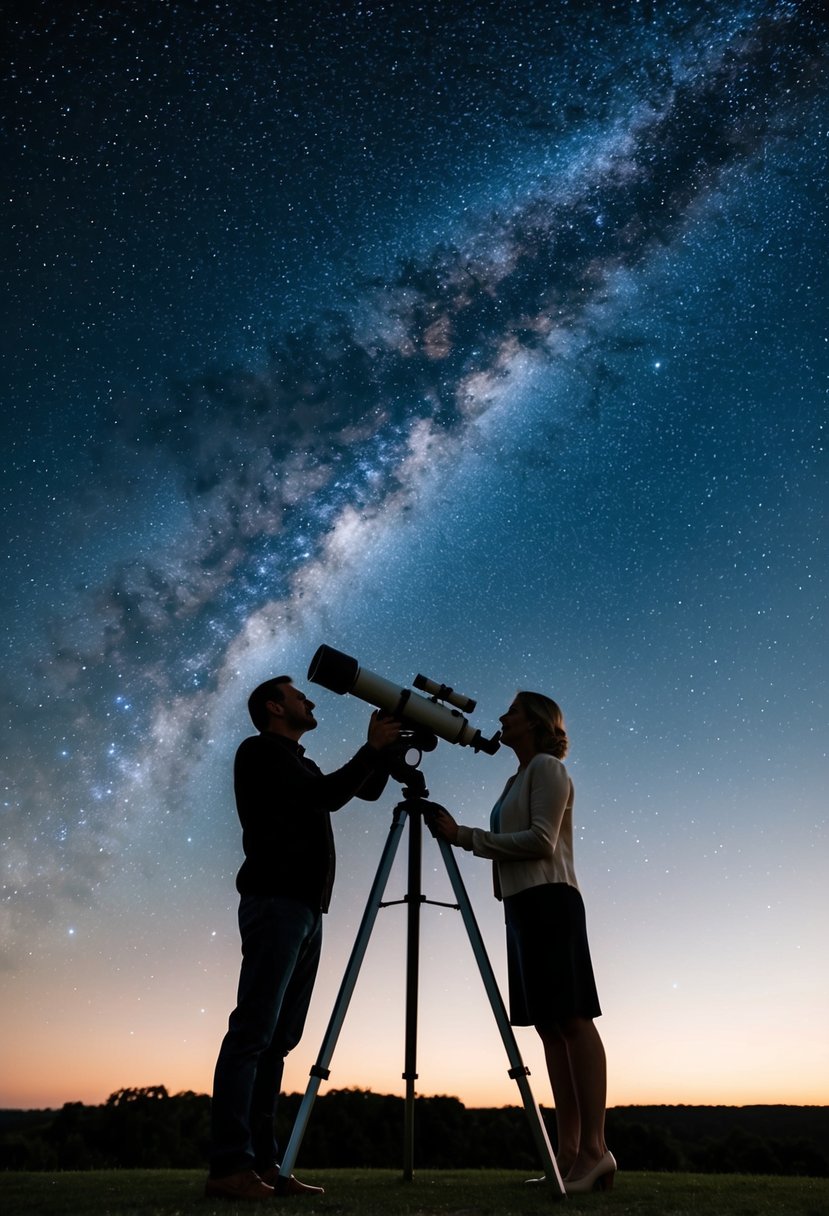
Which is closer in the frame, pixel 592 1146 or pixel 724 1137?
pixel 592 1146

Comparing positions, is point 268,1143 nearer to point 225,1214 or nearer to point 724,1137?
point 225,1214

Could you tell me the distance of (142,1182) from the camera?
4543 mm

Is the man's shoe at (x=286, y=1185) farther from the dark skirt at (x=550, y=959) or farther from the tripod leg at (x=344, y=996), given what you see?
the dark skirt at (x=550, y=959)

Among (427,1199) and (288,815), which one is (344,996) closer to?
(288,815)

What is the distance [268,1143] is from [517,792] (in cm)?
194

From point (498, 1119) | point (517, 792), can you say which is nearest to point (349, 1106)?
point (498, 1119)

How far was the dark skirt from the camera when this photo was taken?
3.68 metres

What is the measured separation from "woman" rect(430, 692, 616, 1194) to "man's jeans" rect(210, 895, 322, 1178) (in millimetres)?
846

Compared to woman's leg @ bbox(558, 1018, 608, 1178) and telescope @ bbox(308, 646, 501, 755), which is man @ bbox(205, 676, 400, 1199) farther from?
woman's leg @ bbox(558, 1018, 608, 1178)

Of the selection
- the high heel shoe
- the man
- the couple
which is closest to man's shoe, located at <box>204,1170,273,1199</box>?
the man

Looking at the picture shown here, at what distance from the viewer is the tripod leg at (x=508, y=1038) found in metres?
3.12

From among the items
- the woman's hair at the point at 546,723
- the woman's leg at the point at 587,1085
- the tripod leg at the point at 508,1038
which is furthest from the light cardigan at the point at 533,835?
the woman's leg at the point at 587,1085

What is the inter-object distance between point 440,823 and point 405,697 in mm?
625

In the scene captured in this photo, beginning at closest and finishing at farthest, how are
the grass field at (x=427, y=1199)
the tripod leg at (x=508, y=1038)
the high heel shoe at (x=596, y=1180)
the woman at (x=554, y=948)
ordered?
the grass field at (x=427, y=1199) → the tripod leg at (x=508, y=1038) → the high heel shoe at (x=596, y=1180) → the woman at (x=554, y=948)
